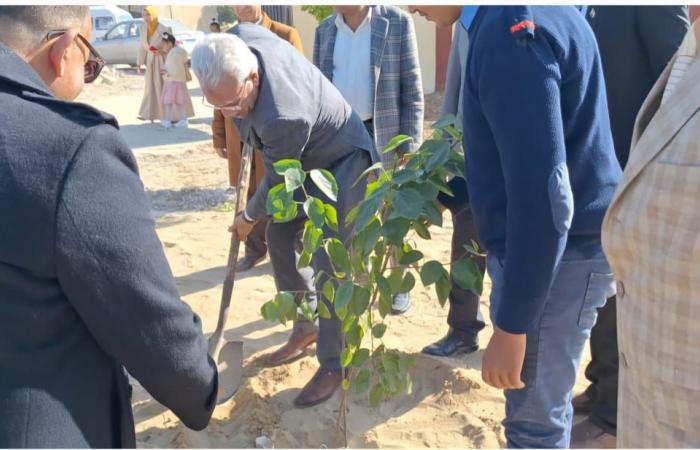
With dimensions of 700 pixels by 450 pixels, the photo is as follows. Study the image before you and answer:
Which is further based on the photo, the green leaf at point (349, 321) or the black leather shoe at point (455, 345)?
the black leather shoe at point (455, 345)

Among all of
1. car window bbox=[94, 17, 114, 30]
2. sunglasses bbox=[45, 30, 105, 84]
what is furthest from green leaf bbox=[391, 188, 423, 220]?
car window bbox=[94, 17, 114, 30]

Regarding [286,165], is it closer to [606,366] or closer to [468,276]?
[468,276]

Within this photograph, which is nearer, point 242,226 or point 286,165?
point 286,165

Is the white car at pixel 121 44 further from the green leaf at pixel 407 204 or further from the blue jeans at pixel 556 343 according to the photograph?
the blue jeans at pixel 556 343

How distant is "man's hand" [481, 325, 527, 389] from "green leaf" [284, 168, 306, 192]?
802mm

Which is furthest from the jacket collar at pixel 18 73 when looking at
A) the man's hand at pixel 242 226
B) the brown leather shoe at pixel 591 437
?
the brown leather shoe at pixel 591 437

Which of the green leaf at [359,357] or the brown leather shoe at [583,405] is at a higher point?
the green leaf at [359,357]

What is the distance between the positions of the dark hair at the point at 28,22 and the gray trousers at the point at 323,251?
172cm

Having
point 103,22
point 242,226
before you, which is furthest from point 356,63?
point 103,22

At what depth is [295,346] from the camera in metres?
3.73

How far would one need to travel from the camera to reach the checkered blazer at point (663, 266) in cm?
124

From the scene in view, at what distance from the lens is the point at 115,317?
1.31 m

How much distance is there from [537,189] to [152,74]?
9.01 meters

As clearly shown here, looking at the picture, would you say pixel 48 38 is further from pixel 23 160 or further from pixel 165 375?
pixel 165 375
